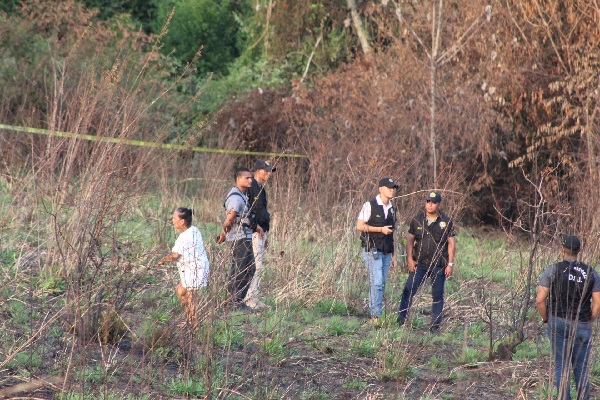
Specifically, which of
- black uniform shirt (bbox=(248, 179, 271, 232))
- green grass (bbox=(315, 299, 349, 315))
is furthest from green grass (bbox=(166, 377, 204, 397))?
green grass (bbox=(315, 299, 349, 315))

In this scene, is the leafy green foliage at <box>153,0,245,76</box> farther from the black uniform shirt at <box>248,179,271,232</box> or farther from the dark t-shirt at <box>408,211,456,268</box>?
the dark t-shirt at <box>408,211,456,268</box>

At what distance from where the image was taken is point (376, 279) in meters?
9.38

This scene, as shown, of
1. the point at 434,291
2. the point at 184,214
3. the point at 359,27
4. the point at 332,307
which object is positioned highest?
the point at 359,27

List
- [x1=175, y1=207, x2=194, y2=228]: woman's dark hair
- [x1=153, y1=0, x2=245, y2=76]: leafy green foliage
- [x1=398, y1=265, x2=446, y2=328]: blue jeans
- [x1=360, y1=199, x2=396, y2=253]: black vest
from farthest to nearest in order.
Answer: [x1=153, y1=0, x2=245, y2=76]: leafy green foliage
[x1=360, y1=199, x2=396, y2=253]: black vest
[x1=398, y1=265, x2=446, y2=328]: blue jeans
[x1=175, y1=207, x2=194, y2=228]: woman's dark hair

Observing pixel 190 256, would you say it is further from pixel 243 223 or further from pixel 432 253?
pixel 432 253

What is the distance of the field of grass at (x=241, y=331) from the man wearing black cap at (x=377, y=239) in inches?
15.2

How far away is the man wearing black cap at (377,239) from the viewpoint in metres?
9.35

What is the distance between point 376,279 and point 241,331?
6.85ft

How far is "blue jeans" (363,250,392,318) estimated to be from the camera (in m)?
9.34

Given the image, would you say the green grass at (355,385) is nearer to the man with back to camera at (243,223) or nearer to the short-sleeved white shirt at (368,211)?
the man with back to camera at (243,223)

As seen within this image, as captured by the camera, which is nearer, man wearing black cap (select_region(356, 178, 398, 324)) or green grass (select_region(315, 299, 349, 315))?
man wearing black cap (select_region(356, 178, 398, 324))

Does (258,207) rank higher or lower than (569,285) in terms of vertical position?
higher

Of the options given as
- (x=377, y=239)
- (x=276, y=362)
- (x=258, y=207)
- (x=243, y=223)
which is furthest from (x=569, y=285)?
(x=258, y=207)

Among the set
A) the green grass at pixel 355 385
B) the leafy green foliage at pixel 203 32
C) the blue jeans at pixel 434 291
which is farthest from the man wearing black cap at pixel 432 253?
the leafy green foliage at pixel 203 32
